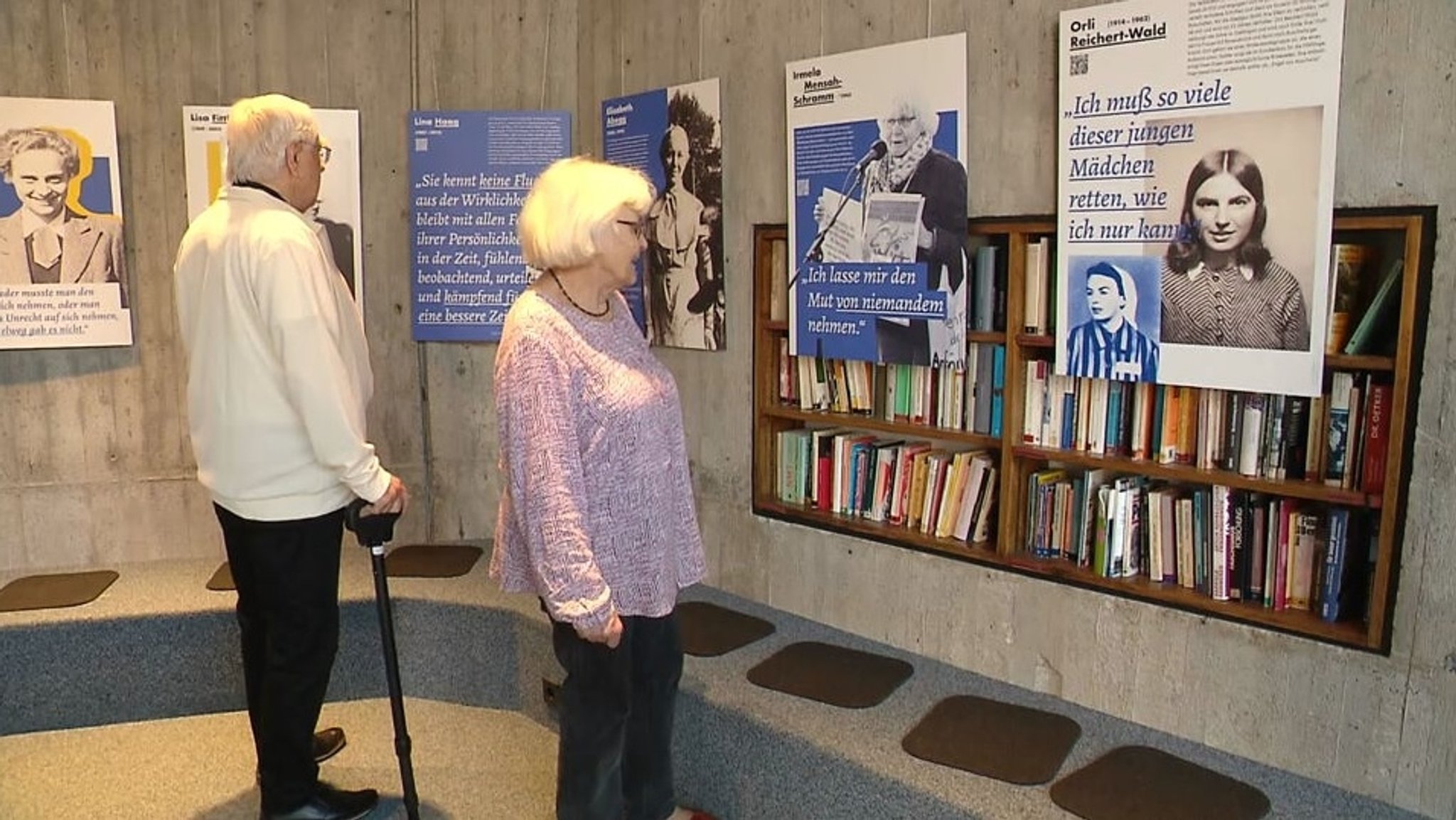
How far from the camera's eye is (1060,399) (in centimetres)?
269

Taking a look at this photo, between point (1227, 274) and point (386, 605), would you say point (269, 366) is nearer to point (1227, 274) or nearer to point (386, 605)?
point (386, 605)

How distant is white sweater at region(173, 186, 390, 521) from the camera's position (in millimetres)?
2268

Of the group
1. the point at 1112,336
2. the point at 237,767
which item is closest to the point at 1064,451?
the point at 1112,336

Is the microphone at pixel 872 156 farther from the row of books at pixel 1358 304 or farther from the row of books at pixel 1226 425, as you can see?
the row of books at pixel 1358 304

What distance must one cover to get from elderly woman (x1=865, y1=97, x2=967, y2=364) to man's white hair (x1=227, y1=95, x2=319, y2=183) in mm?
1484

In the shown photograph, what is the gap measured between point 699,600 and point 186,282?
5.83 feet

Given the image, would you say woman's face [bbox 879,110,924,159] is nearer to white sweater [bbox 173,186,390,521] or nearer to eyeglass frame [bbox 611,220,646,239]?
eyeglass frame [bbox 611,220,646,239]

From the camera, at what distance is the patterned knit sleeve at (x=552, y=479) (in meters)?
2.01

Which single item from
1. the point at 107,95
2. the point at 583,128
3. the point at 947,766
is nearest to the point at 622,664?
the point at 947,766

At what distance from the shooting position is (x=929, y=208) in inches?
111

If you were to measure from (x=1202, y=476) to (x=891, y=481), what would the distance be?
3.06 feet

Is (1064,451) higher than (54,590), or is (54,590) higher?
(1064,451)

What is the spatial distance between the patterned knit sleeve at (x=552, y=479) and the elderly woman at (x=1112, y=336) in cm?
125

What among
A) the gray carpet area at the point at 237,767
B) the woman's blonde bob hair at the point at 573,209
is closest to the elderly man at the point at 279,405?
the gray carpet area at the point at 237,767
